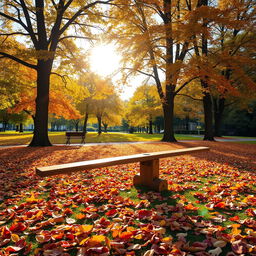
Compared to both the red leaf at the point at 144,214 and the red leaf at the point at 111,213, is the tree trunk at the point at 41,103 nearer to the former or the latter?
A: the red leaf at the point at 111,213

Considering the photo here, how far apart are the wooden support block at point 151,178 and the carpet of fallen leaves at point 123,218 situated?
0.20m

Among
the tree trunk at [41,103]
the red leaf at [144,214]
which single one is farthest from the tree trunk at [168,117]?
the red leaf at [144,214]

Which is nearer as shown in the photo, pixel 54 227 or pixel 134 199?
pixel 54 227

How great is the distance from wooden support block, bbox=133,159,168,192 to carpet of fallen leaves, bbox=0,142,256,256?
0.67 feet

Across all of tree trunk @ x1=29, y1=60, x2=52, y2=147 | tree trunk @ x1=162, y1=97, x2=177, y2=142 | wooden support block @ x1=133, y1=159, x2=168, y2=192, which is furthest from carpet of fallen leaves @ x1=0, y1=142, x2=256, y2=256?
tree trunk @ x1=162, y1=97, x2=177, y2=142

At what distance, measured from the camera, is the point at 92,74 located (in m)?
14.1

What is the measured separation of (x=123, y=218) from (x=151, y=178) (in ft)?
5.06

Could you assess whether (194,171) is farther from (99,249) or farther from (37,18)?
(37,18)

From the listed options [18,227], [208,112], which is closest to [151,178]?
[18,227]

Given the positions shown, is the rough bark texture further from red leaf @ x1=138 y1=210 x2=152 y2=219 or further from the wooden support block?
red leaf @ x1=138 y1=210 x2=152 y2=219

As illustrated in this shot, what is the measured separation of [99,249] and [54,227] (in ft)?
2.98

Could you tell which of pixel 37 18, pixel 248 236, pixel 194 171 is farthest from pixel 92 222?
pixel 37 18

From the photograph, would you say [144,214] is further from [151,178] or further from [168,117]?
[168,117]

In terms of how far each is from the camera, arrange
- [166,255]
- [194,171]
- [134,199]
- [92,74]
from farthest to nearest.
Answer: [92,74] → [194,171] → [134,199] → [166,255]
